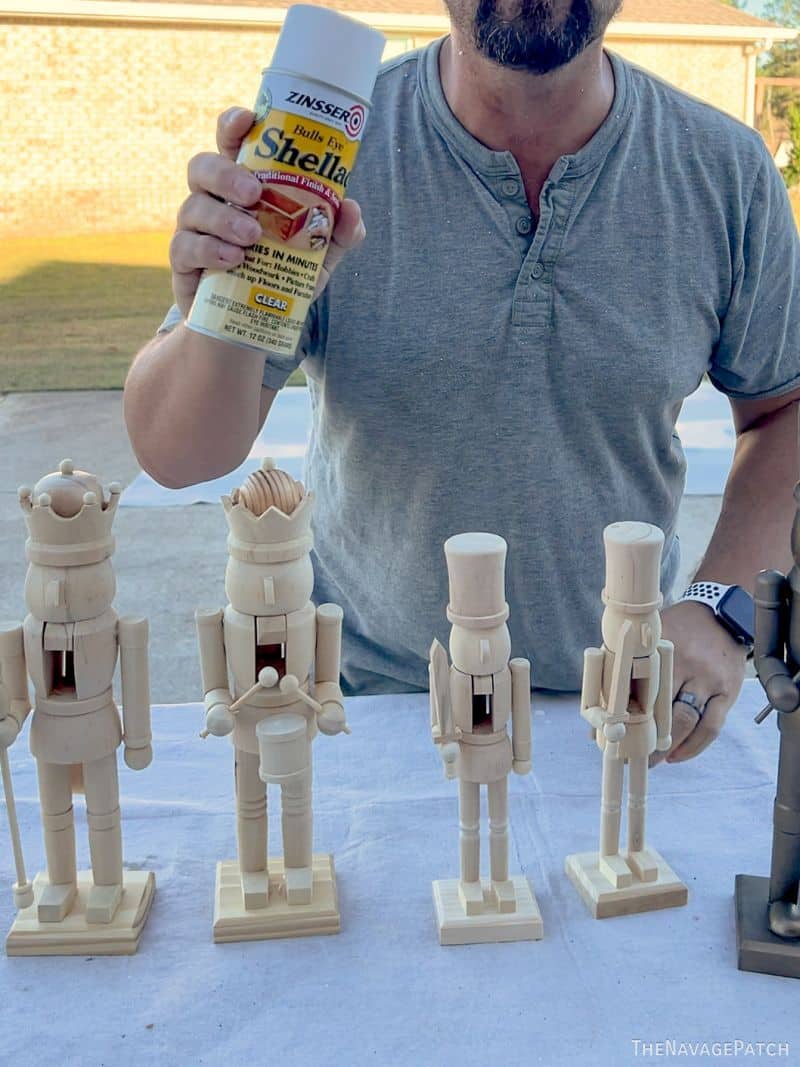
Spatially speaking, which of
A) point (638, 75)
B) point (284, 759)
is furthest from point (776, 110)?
point (284, 759)

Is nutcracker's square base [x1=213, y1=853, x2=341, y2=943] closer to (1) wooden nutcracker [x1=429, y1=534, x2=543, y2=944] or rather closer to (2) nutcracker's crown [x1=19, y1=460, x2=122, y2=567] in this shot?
(1) wooden nutcracker [x1=429, y1=534, x2=543, y2=944]

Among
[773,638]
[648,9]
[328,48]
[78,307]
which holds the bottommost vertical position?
[78,307]

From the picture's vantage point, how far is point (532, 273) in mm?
1089

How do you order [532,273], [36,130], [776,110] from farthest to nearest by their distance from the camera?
1. [776,110]
2. [36,130]
3. [532,273]

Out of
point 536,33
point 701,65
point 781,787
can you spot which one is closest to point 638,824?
point 781,787

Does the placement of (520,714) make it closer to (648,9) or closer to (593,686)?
(593,686)

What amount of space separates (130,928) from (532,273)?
736 millimetres

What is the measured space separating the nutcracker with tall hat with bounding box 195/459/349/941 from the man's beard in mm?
506

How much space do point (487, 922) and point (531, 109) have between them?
0.82 metres

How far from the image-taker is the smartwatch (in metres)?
1.05

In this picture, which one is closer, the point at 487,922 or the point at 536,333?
the point at 487,922

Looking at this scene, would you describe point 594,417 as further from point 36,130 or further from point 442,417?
point 36,130

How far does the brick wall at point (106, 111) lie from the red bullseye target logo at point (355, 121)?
332 inches

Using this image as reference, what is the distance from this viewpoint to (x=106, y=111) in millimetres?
8609
